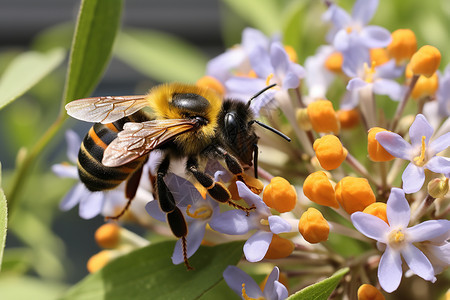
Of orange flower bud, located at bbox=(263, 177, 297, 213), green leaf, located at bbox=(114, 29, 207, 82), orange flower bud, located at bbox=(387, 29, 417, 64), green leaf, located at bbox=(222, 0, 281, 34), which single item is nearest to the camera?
orange flower bud, located at bbox=(263, 177, 297, 213)

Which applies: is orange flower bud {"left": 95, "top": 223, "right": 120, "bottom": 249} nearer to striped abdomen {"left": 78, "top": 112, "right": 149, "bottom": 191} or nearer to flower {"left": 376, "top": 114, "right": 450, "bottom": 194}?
striped abdomen {"left": 78, "top": 112, "right": 149, "bottom": 191}

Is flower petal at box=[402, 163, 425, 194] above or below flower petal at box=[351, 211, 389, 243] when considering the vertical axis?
above

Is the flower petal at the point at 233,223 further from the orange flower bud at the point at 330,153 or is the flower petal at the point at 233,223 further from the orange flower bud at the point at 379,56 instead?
the orange flower bud at the point at 379,56

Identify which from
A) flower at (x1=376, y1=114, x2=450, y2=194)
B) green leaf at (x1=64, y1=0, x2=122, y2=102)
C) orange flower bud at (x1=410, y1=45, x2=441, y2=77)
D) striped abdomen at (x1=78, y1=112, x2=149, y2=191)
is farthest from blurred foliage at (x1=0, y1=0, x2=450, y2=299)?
orange flower bud at (x1=410, y1=45, x2=441, y2=77)

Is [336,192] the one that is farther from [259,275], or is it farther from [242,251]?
[259,275]

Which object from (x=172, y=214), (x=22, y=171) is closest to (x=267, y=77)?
(x=172, y=214)

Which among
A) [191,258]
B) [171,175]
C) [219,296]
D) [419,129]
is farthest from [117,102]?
[419,129]
